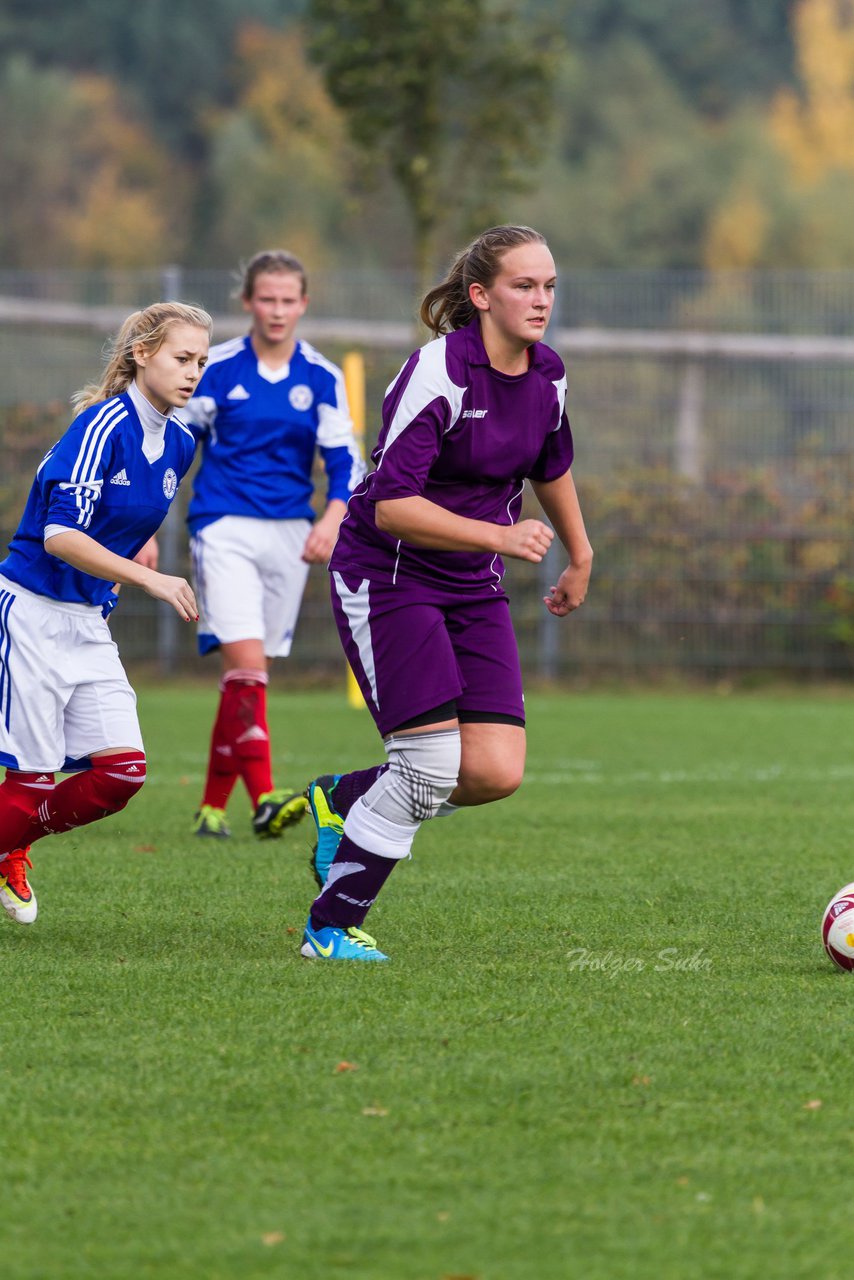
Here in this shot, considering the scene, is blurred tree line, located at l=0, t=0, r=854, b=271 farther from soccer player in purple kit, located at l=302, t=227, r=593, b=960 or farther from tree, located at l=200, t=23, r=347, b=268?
soccer player in purple kit, located at l=302, t=227, r=593, b=960

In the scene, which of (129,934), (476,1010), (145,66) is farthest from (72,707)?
(145,66)

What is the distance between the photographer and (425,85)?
53.8ft

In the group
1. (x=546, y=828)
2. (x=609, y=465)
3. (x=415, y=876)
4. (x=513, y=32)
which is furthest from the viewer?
(x=513, y=32)

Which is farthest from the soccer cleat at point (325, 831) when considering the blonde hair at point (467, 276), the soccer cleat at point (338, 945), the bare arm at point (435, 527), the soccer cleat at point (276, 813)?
the soccer cleat at point (276, 813)

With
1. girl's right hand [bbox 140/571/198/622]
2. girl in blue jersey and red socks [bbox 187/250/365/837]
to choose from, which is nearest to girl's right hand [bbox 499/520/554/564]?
girl's right hand [bbox 140/571/198/622]

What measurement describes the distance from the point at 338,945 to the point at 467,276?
5.75ft

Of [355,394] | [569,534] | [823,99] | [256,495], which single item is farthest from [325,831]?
[823,99]

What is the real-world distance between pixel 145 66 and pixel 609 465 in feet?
168

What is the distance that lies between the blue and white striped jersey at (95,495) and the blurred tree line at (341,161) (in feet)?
128

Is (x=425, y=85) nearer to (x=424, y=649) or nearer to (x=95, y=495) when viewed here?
(x=95, y=495)

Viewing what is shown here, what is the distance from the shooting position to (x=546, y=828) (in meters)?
7.59

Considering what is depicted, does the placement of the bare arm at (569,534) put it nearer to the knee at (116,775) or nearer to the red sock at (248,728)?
the knee at (116,775)

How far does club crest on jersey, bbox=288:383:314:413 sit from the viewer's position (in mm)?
7500

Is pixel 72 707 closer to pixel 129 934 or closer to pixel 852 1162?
pixel 129 934
